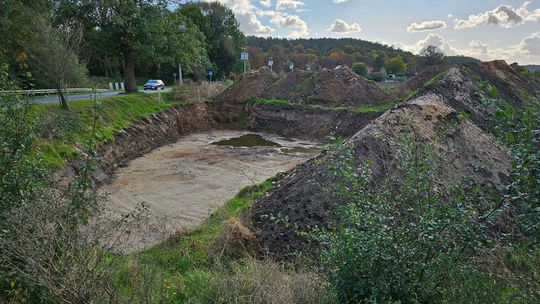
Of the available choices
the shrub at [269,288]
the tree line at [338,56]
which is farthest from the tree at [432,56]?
the shrub at [269,288]

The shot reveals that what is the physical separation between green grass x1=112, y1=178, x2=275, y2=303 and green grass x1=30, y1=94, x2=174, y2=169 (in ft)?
8.62

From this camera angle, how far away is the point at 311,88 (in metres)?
30.9

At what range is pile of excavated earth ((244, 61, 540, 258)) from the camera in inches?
334

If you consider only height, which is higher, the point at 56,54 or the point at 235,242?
the point at 56,54

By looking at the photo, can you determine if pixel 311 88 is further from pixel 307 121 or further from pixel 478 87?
pixel 478 87

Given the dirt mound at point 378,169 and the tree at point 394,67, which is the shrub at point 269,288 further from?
the tree at point 394,67

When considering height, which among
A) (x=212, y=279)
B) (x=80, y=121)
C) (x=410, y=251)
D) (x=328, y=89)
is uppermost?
(x=328, y=89)

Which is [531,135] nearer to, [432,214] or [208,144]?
[432,214]

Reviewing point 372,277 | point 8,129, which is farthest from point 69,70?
point 372,277

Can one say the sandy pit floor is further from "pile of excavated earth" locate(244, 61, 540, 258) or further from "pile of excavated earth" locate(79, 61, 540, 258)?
"pile of excavated earth" locate(244, 61, 540, 258)

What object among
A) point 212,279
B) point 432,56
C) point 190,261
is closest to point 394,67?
point 432,56

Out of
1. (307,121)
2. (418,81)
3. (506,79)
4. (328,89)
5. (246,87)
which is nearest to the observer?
(506,79)

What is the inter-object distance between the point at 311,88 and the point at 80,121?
18.2 m

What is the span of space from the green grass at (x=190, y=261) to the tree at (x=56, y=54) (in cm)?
1121
